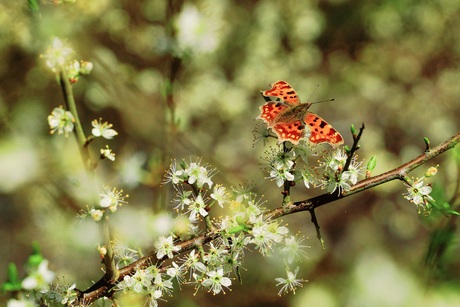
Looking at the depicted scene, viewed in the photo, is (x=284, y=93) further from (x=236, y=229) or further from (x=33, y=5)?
(x=33, y=5)

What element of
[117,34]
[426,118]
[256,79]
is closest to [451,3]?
[426,118]

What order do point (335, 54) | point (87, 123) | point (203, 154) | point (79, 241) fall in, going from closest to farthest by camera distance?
point (79, 241)
point (87, 123)
point (203, 154)
point (335, 54)

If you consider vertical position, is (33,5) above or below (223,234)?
above

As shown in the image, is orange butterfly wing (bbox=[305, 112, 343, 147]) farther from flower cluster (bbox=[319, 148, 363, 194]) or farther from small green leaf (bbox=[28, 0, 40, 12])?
small green leaf (bbox=[28, 0, 40, 12])

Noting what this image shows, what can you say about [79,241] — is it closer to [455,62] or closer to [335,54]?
[335,54]

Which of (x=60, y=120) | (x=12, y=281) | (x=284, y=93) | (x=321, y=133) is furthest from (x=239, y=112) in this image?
(x=12, y=281)

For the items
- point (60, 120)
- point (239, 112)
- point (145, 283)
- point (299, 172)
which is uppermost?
point (60, 120)
